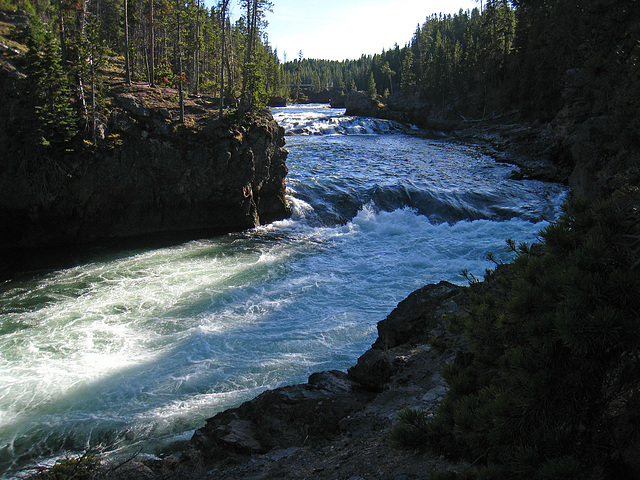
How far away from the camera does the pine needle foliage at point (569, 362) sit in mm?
2725

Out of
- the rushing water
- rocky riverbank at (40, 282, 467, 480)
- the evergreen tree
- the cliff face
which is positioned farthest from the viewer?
the cliff face

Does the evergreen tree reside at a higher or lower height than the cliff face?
higher

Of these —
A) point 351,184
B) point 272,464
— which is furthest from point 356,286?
point 351,184

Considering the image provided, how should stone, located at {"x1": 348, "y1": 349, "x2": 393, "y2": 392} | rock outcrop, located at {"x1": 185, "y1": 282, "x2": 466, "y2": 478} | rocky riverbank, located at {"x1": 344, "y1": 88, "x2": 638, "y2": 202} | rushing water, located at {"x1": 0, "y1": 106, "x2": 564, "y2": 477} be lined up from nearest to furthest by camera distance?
rock outcrop, located at {"x1": 185, "y1": 282, "x2": 466, "y2": 478} → stone, located at {"x1": 348, "y1": 349, "x2": 393, "y2": 392} → rushing water, located at {"x1": 0, "y1": 106, "x2": 564, "y2": 477} → rocky riverbank, located at {"x1": 344, "y1": 88, "x2": 638, "y2": 202}

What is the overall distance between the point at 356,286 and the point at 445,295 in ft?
17.8

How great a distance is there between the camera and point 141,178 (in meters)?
17.9

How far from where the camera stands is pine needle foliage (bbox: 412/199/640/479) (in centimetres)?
272

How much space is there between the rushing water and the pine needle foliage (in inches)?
234

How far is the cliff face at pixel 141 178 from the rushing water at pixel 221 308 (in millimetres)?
1604

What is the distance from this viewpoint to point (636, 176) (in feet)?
15.1

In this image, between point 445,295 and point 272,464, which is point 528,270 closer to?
point 272,464

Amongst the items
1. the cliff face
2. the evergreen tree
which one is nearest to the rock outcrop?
the cliff face

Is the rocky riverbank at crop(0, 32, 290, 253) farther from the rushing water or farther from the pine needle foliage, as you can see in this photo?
the pine needle foliage

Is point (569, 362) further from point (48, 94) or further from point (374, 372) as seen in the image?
point (48, 94)
